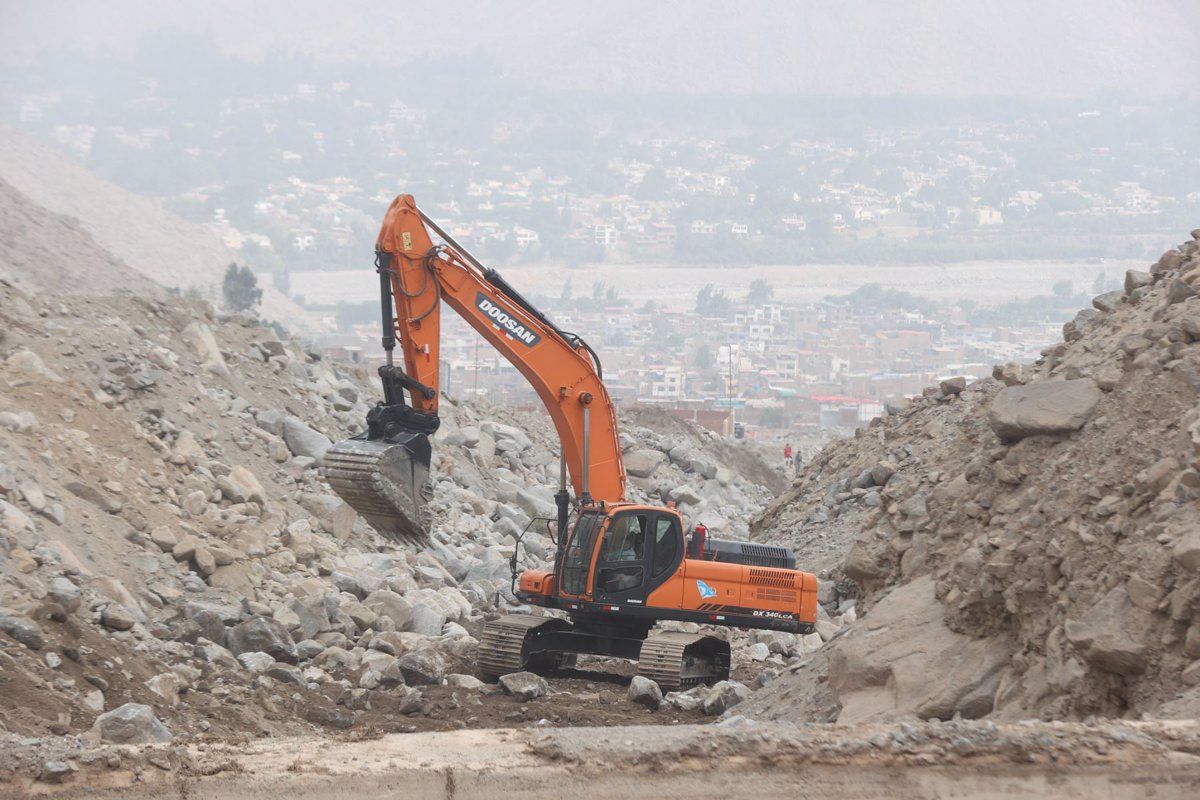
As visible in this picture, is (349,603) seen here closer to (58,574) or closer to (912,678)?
(58,574)

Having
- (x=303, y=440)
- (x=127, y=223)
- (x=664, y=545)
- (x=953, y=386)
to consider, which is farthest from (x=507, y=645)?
(x=127, y=223)

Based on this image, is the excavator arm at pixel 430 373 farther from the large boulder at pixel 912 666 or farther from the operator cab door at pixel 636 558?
the large boulder at pixel 912 666

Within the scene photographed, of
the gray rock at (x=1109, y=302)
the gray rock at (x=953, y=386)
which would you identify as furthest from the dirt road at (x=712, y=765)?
the gray rock at (x=953, y=386)

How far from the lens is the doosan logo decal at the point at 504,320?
11.6 metres

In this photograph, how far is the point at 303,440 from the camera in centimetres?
1716

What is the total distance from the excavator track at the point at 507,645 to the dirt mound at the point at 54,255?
27.3 metres

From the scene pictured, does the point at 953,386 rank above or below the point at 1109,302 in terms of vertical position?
below

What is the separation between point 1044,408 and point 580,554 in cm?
375

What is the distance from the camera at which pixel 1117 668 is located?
24.6 feet

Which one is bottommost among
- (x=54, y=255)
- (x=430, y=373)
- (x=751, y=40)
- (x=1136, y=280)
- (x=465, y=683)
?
(x=465, y=683)

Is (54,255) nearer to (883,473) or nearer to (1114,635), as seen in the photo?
(883,473)

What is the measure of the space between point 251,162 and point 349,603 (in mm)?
108139

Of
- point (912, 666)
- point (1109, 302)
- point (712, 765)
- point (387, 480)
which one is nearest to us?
point (712, 765)

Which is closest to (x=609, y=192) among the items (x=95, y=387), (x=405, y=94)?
(x=405, y=94)
